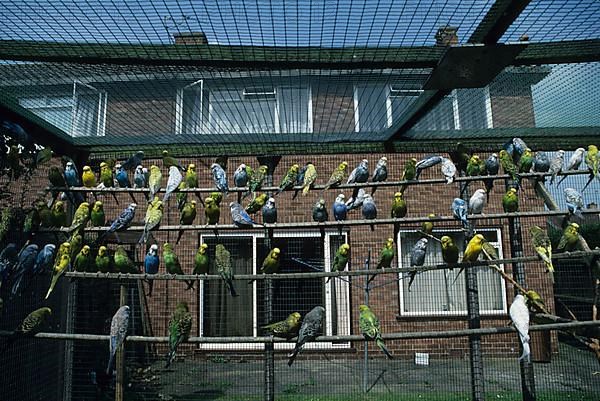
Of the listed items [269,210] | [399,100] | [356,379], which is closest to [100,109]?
[269,210]

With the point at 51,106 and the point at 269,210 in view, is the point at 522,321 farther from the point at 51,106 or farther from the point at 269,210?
the point at 51,106

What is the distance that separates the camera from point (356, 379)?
711 cm

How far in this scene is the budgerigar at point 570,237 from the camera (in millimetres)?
4176

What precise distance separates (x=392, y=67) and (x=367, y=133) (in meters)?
1.69

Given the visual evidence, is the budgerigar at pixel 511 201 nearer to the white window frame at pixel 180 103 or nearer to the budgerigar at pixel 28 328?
the white window frame at pixel 180 103

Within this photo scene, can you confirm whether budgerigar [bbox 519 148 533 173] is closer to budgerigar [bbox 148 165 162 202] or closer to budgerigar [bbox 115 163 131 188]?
budgerigar [bbox 148 165 162 202]

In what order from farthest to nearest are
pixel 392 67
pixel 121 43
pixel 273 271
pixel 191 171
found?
pixel 191 171 → pixel 273 271 → pixel 392 67 → pixel 121 43

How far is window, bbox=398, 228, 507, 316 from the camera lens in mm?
7820

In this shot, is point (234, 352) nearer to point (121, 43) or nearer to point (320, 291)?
point (320, 291)

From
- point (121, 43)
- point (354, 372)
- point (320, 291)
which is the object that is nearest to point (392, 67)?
point (121, 43)

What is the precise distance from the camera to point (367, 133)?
18.0ft

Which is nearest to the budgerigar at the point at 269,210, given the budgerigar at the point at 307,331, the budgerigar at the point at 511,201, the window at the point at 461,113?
the budgerigar at the point at 307,331

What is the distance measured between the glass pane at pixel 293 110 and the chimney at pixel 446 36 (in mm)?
1289

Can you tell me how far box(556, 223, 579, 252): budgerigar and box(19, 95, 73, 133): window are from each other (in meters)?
4.83
